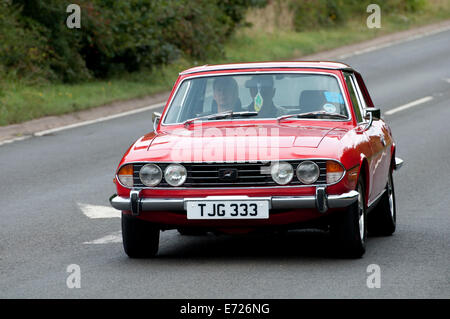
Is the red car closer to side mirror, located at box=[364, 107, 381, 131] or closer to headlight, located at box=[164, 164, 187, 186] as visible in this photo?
headlight, located at box=[164, 164, 187, 186]

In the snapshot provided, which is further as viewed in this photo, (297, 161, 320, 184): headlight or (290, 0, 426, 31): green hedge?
(290, 0, 426, 31): green hedge

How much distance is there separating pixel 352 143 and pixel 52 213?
12.6ft

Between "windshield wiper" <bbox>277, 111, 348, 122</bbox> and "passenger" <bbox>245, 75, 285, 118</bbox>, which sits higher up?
"passenger" <bbox>245, 75, 285, 118</bbox>

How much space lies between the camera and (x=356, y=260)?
8.50 metres

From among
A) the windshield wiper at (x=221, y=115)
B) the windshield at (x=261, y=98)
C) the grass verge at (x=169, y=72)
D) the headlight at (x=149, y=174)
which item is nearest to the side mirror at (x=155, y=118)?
the windshield at (x=261, y=98)

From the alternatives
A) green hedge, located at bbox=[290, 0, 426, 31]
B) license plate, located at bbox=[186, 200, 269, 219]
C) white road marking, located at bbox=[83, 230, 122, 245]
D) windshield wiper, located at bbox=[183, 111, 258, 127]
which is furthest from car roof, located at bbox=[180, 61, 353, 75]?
green hedge, located at bbox=[290, 0, 426, 31]

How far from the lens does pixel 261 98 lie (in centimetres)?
960

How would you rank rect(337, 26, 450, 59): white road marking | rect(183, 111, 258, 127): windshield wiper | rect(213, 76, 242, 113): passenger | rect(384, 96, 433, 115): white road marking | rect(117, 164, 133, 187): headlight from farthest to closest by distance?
rect(337, 26, 450, 59): white road marking < rect(384, 96, 433, 115): white road marking < rect(213, 76, 242, 113): passenger < rect(183, 111, 258, 127): windshield wiper < rect(117, 164, 133, 187): headlight

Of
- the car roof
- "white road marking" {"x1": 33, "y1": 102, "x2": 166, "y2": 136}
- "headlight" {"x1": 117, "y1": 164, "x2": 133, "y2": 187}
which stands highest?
the car roof

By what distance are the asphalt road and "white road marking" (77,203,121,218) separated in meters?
0.09

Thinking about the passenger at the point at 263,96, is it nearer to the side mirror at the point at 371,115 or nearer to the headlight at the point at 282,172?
the side mirror at the point at 371,115

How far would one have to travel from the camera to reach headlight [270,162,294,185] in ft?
26.8

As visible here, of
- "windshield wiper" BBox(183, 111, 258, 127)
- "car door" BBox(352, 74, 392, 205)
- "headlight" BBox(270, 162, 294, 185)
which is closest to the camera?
"headlight" BBox(270, 162, 294, 185)

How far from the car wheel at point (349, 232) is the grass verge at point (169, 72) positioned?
11.5 meters
